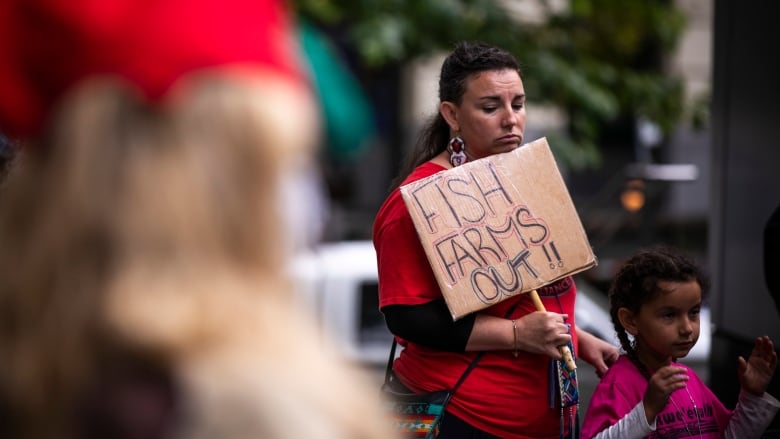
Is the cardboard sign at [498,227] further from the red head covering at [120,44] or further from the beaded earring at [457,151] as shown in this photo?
the red head covering at [120,44]

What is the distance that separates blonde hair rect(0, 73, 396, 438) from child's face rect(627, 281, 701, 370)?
2126 mm

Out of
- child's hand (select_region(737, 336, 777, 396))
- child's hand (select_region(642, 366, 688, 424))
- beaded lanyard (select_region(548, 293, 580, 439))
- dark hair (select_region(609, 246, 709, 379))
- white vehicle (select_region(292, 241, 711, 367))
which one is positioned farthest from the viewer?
white vehicle (select_region(292, 241, 711, 367))

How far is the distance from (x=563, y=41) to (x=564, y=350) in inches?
304

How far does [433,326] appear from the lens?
9.38 feet

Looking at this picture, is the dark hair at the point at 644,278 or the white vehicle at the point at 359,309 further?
the white vehicle at the point at 359,309

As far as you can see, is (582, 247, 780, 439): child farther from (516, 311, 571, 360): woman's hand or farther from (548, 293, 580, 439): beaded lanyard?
(516, 311, 571, 360): woman's hand

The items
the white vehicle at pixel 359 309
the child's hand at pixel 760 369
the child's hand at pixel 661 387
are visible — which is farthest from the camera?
the white vehicle at pixel 359 309

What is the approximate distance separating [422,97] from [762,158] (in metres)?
13.7

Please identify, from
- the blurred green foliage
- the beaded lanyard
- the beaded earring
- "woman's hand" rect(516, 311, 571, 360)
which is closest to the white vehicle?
the blurred green foliage

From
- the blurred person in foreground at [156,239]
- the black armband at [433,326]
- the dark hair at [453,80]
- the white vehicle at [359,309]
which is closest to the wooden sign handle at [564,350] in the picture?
the black armband at [433,326]

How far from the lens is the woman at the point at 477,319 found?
9.39ft

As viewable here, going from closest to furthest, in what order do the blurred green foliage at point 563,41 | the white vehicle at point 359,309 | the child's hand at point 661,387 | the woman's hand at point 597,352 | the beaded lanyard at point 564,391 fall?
the child's hand at point 661,387 → the beaded lanyard at point 564,391 → the woman's hand at point 597,352 → the white vehicle at point 359,309 → the blurred green foliage at point 563,41

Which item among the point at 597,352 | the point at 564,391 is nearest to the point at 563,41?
the point at 597,352

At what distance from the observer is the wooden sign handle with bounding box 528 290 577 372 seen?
9.34 ft
